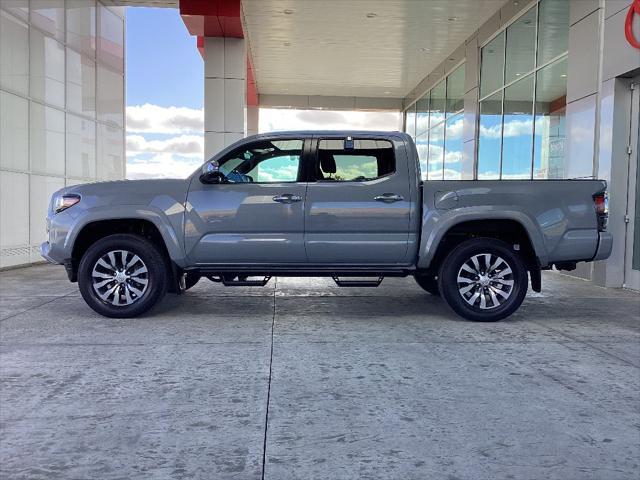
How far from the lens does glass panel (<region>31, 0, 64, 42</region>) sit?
1199 centimetres

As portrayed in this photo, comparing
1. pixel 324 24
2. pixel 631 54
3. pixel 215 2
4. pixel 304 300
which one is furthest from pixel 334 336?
pixel 324 24

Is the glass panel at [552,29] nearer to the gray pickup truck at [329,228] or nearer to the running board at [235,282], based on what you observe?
the gray pickup truck at [329,228]

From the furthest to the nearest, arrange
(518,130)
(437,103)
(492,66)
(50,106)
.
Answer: (437,103) → (492,66) → (518,130) → (50,106)

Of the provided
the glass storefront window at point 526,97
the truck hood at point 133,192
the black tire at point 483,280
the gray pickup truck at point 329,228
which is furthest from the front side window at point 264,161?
the glass storefront window at point 526,97

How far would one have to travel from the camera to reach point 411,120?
26078 mm

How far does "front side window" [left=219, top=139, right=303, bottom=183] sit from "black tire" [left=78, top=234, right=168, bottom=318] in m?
1.22

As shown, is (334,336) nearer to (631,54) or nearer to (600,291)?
(600,291)

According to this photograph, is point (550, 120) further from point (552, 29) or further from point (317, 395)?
point (317, 395)

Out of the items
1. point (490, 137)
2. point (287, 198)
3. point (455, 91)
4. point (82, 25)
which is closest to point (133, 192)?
point (287, 198)

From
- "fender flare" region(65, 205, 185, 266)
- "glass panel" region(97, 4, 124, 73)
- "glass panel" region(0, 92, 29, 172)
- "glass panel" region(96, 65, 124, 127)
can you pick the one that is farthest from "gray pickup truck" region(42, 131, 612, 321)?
"glass panel" region(97, 4, 124, 73)

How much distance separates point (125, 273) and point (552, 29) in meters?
9.77

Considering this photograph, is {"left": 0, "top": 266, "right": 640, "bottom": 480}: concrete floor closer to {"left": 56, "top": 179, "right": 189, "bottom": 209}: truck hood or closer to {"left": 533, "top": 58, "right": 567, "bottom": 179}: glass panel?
{"left": 56, "top": 179, "right": 189, "bottom": 209}: truck hood

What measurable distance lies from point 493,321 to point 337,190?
2215mm

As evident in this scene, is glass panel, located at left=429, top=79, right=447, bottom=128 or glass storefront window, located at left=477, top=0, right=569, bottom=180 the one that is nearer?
glass storefront window, located at left=477, top=0, right=569, bottom=180
